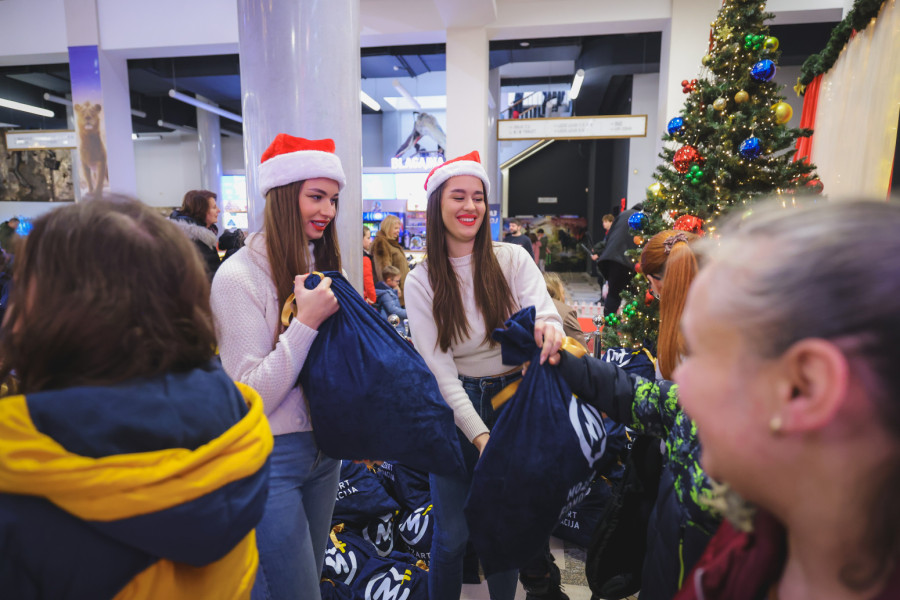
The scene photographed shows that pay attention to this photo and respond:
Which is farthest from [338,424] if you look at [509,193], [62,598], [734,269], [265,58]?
[509,193]

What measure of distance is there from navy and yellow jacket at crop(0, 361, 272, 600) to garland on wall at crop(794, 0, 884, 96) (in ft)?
15.8

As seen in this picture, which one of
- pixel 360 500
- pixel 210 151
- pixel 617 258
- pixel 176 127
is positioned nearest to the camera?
pixel 360 500

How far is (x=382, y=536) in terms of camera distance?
7.77ft

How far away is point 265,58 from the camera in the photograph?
235 cm

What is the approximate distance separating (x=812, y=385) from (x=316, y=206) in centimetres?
131

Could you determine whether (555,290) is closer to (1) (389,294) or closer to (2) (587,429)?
(2) (587,429)

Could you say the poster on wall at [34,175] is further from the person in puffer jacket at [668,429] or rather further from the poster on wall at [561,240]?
the person in puffer jacket at [668,429]

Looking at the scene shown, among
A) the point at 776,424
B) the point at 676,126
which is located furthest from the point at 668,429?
the point at 676,126

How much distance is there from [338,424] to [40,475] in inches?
29.0

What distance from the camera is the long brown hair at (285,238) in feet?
4.50

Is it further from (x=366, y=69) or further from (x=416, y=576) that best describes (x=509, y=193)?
(x=416, y=576)

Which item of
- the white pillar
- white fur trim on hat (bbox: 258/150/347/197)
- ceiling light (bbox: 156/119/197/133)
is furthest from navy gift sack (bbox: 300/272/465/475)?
ceiling light (bbox: 156/119/197/133)

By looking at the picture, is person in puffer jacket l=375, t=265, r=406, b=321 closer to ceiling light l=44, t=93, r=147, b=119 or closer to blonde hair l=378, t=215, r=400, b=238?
blonde hair l=378, t=215, r=400, b=238

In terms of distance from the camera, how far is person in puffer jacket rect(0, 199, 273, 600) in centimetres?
62
